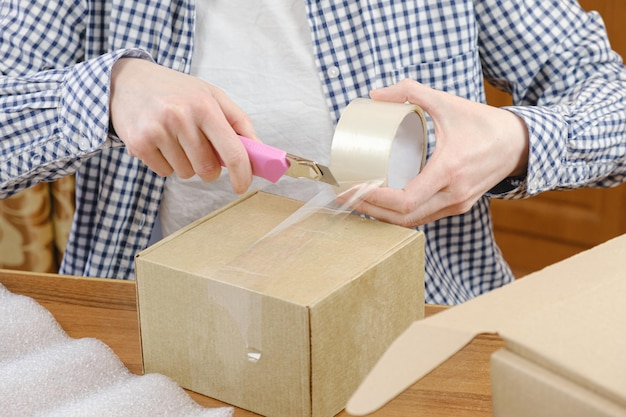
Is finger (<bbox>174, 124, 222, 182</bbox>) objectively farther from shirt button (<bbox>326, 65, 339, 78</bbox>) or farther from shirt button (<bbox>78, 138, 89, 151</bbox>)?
shirt button (<bbox>326, 65, 339, 78</bbox>)

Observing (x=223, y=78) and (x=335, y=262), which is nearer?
(x=335, y=262)

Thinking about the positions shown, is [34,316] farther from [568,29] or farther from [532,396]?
[568,29]

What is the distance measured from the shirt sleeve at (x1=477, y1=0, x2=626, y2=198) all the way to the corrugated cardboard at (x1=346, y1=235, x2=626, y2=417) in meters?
0.43

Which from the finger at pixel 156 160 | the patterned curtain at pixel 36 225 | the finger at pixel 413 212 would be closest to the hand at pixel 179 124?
the finger at pixel 156 160

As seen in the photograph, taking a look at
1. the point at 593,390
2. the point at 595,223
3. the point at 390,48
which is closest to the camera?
the point at 593,390

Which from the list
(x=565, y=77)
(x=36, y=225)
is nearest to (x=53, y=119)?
(x=565, y=77)

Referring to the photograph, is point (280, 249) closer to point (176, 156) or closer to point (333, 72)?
point (176, 156)

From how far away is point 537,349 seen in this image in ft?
1.39

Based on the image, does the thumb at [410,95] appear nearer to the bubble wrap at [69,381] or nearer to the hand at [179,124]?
the hand at [179,124]

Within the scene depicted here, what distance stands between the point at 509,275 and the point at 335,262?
0.50 metres

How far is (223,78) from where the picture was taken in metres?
0.98

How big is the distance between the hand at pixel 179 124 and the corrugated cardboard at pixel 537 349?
0.30 meters

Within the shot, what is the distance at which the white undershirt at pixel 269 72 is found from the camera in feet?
3.16

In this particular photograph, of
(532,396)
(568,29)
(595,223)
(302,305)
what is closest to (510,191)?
(568,29)
